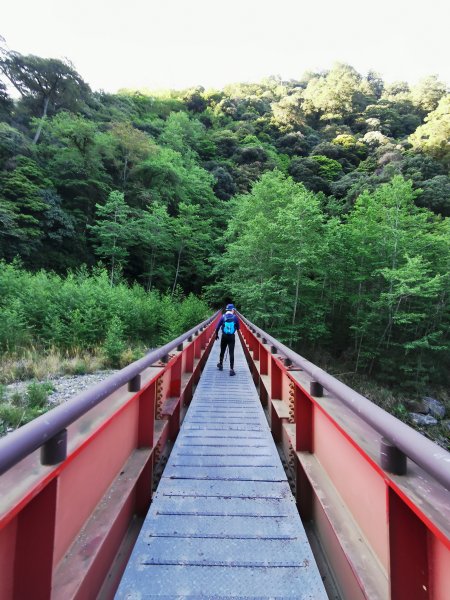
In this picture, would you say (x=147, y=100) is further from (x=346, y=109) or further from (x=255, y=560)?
(x=255, y=560)

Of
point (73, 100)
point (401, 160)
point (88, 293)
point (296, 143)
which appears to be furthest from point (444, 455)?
point (296, 143)

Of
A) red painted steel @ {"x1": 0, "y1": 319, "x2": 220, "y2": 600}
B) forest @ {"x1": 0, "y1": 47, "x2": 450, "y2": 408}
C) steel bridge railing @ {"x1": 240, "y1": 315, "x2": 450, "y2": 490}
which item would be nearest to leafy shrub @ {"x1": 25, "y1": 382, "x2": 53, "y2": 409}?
forest @ {"x1": 0, "y1": 47, "x2": 450, "y2": 408}

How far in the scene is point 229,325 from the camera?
24.8 ft

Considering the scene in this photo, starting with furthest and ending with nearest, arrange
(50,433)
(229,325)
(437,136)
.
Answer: (437,136) < (229,325) < (50,433)

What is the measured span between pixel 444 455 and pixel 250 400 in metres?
4.80

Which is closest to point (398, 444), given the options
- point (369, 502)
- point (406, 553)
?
point (406, 553)

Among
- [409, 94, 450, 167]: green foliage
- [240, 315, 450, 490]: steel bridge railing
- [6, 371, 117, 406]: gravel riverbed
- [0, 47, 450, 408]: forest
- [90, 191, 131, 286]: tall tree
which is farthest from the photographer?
[409, 94, 450, 167]: green foliage

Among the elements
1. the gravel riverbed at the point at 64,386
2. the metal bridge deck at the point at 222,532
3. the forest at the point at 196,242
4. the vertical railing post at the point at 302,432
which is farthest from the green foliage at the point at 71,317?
the vertical railing post at the point at 302,432

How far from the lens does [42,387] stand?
596 centimetres

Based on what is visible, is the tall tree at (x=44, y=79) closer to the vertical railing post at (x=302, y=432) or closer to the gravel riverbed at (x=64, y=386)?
the gravel riverbed at (x=64, y=386)

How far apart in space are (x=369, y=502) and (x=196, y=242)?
26.2 metres

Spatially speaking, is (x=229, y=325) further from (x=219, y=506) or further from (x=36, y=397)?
(x=219, y=506)

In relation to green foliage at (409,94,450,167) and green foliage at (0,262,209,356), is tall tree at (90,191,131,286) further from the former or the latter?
green foliage at (409,94,450,167)

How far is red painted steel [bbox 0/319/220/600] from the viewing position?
106 centimetres
